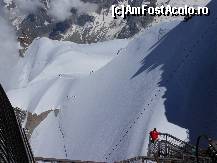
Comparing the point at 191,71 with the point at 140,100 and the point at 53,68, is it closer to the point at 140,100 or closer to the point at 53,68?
the point at 140,100

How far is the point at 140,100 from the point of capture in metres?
56.9

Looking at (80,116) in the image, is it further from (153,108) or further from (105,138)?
(153,108)

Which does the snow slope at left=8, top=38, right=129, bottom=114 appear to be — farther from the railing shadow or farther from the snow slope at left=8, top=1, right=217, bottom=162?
the railing shadow

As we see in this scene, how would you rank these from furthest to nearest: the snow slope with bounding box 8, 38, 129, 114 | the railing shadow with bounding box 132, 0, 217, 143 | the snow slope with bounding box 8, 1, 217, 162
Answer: the snow slope with bounding box 8, 38, 129, 114, the snow slope with bounding box 8, 1, 217, 162, the railing shadow with bounding box 132, 0, 217, 143

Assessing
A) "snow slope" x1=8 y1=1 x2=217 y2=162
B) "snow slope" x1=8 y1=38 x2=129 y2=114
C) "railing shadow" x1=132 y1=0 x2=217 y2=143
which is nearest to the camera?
"railing shadow" x1=132 y1=0 x2=217 y2=143

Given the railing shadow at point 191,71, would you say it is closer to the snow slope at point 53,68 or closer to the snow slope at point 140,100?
the snow slope at point 140,100

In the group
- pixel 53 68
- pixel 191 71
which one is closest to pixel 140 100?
pixel 191 71

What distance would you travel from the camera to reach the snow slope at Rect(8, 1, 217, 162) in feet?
159

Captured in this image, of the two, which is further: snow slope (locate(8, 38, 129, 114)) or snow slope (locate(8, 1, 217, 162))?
snow slope (locate(8, 38, 129, 114))

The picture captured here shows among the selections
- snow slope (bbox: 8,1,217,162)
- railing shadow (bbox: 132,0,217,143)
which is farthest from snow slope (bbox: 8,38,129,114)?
railing shadow (bbox: 132,0,217,143)

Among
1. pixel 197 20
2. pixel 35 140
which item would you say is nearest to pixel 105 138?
pixel 35 140

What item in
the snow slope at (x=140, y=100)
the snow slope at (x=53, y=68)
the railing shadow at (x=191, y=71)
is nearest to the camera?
the railing shadow at (x=191, y=71)

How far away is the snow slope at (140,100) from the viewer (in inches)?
1913

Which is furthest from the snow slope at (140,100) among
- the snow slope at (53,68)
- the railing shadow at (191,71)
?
the snow slope at (53,68)
